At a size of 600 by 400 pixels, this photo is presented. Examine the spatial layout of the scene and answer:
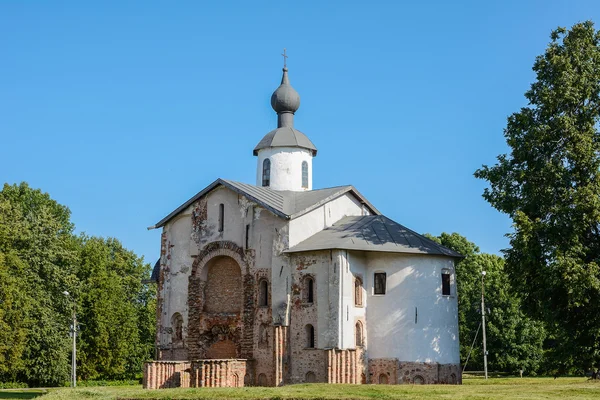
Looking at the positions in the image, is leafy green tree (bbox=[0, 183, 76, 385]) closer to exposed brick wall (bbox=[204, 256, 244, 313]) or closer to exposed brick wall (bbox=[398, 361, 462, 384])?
exposed brick wall (bbox=[204, 256, 244, 313])

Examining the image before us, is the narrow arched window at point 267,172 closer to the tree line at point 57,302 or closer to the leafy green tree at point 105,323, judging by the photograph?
the tree line at point 57,302

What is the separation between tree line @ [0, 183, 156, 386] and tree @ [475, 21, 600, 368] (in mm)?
24092

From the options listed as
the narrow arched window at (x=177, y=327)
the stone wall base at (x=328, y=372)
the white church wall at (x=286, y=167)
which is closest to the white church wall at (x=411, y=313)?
the stone wall base at (x=328, y=372)

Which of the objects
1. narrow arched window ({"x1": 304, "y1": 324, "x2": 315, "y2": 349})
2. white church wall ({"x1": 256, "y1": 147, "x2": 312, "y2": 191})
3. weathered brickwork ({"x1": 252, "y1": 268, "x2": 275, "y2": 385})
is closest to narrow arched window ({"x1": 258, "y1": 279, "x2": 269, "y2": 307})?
weathered brickwork ({"x1": 252, "y1": 268, "x2": 275, "y2": 385})

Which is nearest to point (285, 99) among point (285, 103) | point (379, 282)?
point (285, 103)

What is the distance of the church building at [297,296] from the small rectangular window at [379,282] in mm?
39

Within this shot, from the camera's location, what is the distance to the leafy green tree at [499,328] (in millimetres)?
45375

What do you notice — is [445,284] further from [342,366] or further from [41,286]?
[41,286]

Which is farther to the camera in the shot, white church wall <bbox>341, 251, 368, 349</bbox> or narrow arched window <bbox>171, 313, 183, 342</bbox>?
narrow arched window <bbox>171, 313, 183, 342</bbox>

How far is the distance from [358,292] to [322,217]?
369 centimetres

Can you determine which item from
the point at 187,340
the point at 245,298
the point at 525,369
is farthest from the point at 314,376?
the point at 525,369

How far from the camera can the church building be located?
28641mm

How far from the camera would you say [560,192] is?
25.6 metres

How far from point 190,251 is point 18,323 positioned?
11334 millimetres
